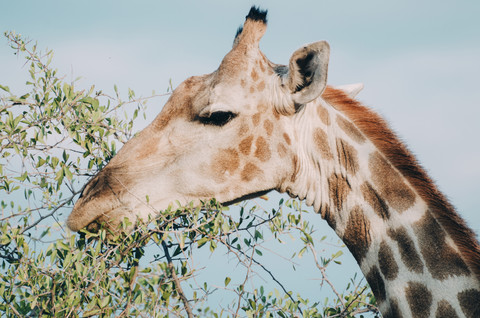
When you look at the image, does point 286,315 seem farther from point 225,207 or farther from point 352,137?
point 352,137

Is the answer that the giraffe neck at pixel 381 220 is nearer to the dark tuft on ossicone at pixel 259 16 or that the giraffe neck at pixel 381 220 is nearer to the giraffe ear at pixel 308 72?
the giraffe ear at pixel 308 72

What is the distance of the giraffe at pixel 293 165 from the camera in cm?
404

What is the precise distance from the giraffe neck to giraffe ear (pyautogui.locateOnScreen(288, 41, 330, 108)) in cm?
24

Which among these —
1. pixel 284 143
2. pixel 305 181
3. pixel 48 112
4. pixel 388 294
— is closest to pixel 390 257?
pixel 388 294

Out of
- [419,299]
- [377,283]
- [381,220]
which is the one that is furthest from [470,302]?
[381,220]

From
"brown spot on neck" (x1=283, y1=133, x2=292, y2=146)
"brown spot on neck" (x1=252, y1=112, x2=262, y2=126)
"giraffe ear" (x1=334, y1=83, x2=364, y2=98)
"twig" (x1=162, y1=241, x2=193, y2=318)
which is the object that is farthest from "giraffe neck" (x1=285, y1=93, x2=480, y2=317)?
"twig" (x1=162, y1=241, x2=193, y2=318)

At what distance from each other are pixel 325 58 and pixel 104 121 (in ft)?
7.34

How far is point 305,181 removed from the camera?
444cm

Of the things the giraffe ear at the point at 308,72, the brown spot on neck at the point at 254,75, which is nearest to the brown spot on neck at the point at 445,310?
the giraffe ear at the point at 308,72

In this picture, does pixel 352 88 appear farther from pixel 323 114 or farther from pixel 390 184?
pixel 390 184

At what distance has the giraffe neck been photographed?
382cm

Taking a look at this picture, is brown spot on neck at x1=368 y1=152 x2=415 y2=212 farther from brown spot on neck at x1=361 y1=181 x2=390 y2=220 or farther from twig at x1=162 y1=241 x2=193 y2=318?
twig at x1=162 y1=241 x2=193 y2=318

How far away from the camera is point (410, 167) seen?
4230 millimetres

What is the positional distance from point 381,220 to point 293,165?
832 millimetres
